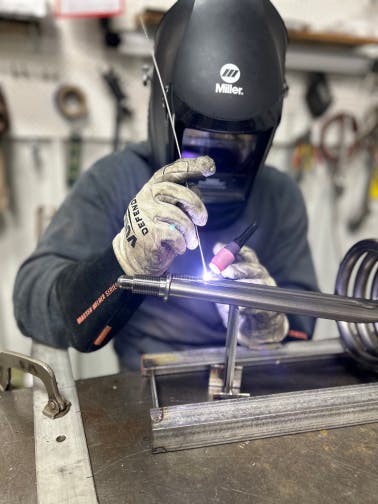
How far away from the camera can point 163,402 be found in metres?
0.74

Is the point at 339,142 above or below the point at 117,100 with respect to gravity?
below

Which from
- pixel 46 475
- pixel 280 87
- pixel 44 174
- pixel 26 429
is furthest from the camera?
pixel 44 174

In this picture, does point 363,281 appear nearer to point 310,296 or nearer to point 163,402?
point 310,296

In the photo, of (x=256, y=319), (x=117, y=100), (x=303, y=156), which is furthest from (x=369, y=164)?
(x=256, y=319)

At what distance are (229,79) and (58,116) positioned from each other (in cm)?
111

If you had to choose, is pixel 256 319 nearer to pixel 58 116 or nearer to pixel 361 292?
pixel 361 292

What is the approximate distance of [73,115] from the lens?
5.26ft

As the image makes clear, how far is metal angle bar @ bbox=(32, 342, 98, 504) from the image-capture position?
52 cm

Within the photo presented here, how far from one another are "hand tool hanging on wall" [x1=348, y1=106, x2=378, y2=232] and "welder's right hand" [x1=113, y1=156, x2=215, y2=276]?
1.64m

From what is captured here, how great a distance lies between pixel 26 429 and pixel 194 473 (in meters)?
0.30

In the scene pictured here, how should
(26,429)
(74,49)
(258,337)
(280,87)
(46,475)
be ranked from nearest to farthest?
(46,475), (26,429), (280,87), (258,337), (74,49)

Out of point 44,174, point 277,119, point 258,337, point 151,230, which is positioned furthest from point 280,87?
point 44,174

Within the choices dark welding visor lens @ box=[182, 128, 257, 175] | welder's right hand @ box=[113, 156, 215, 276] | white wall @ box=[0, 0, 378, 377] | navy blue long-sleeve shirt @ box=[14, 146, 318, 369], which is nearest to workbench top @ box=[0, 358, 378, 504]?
navy blue long-sleeve shirt @ box=[14, 146, 318, 369]

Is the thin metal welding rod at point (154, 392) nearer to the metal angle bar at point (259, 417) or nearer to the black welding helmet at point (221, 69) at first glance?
the metal angle bar at point (259, 417)
